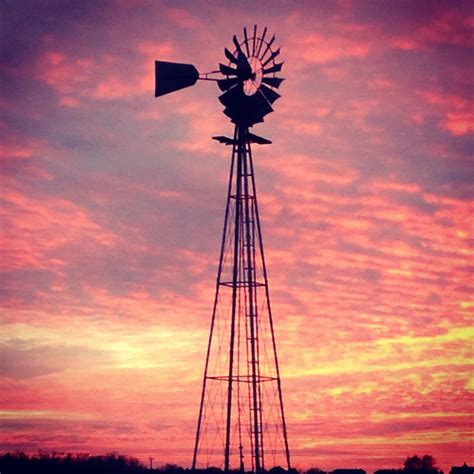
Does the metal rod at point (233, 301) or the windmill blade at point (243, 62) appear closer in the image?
the metal rod at point (233, 301)

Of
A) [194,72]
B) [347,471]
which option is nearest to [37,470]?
[347,471]

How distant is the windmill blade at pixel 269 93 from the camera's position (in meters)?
47.2

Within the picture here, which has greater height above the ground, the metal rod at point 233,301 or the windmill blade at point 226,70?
the windmill blade at point 226,70

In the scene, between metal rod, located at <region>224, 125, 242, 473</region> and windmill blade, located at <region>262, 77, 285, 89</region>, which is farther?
windmill blade, located at <region>262, 77, 285, 89</region>

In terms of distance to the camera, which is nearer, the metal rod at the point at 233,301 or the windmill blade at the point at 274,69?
the metal rod at the point at 233,301

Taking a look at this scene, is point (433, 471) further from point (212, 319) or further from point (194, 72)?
point (194, 72)

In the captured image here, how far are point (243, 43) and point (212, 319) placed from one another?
A: 13282mm

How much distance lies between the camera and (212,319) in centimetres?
4628

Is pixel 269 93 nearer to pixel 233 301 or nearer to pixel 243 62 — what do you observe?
pixel 243 62

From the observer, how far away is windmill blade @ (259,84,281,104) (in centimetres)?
4725

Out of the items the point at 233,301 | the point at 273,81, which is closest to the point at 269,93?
the point at 273,81

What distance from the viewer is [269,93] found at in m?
47.4

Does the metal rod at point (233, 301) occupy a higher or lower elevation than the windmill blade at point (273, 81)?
lower

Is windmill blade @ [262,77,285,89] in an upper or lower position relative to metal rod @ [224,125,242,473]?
upper
